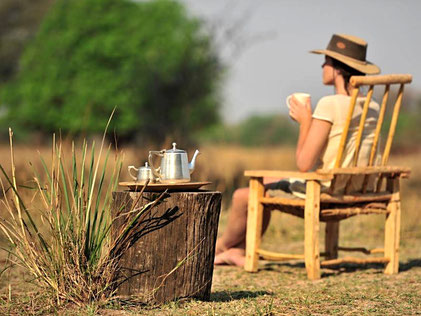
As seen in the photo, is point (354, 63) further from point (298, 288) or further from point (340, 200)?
point (298, 288)

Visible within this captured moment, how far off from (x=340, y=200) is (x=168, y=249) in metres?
1.63

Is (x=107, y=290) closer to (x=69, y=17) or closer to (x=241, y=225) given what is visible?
(x=241, y=225)

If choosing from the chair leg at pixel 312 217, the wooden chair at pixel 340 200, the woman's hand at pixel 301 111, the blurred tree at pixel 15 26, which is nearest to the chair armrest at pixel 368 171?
the wooden chair at pixel 340 200

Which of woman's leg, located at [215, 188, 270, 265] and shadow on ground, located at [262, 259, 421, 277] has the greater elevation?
woman's leg, located at [215, 188, 270, 265]

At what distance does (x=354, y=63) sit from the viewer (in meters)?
4.88

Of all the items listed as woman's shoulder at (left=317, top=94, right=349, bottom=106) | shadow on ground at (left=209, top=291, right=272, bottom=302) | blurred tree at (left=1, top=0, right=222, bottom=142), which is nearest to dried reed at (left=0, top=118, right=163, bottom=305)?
shadow on ground at (left=209, top=291, right=272, bottom=302)

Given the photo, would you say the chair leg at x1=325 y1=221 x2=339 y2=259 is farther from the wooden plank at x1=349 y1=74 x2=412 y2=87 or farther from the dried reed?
the dried reed

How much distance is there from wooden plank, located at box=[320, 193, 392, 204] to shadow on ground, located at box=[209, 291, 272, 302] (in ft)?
2.72

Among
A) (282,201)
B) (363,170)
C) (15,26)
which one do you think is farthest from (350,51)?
(15,26)

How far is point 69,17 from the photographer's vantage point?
32562 millimetres

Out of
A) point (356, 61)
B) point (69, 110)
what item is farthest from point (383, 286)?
point (69, 110)

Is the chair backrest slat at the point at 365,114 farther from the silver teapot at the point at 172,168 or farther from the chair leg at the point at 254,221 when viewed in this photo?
the silver teapot at the point at 172,168

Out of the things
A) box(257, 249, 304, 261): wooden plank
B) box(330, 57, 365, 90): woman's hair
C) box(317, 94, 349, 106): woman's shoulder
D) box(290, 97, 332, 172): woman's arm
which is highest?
box(330, 57, 365, 90): woman's hair

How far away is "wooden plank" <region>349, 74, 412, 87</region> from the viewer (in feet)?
14.9
